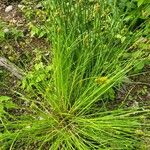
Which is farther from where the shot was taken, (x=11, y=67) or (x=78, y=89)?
(x=11, y=67)

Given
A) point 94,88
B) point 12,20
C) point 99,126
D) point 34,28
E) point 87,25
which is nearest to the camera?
point 99,126

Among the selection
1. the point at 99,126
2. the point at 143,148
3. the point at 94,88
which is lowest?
the point at 143,148

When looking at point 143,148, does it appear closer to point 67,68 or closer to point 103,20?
point 67,68

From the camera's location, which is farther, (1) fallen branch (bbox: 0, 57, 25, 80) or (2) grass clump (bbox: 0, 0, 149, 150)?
(1) fallen branch (bbox: 0, 57, 25, 80)

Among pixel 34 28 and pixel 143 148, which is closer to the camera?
pixel 143 148

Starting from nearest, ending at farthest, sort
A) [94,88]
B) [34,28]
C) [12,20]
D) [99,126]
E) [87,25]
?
[99,126], [94,88], [87,25], [34,28], [12,20]

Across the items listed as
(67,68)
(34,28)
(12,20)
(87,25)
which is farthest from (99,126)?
(12,20)

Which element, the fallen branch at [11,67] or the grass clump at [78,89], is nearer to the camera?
the grass clump at [78,89]

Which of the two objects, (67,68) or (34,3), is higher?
(34,3)
